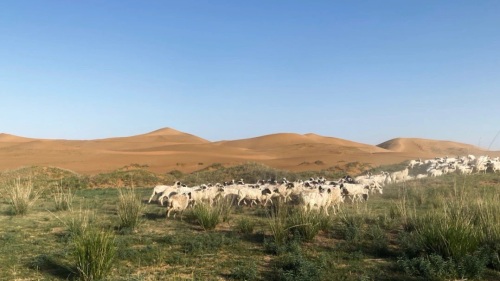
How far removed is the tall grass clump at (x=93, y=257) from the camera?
7562 millimetres

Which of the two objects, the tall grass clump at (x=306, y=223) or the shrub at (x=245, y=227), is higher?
the tall grass clump at (x=306, y=223)

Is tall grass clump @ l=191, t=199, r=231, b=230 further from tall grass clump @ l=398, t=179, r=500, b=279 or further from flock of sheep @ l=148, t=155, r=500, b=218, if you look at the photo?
tall grass clump @ l=398, t=179, r=500, b=279

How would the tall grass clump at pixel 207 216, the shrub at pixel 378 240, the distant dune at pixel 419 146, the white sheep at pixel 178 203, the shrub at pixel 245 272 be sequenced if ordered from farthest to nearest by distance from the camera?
1. the distant dune at pixel 419 146
2. the white sheep at pixel 178 203
3. the tall grass clump at pixel 207 216
4. the shrub at pixel 378 240
5. the shrub at pixel 245 272

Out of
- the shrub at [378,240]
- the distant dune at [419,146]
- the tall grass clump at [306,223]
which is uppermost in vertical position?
the distant dune at [419,146]

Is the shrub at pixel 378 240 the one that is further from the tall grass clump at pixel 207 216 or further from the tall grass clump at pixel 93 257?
the tall grass clump at pixel 93 257

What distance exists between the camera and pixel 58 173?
36.1 meters

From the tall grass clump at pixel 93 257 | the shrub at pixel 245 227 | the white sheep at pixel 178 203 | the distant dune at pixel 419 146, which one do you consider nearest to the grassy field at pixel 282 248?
the shrub at pixel 245 227

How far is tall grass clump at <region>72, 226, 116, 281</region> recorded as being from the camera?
7.56 metres

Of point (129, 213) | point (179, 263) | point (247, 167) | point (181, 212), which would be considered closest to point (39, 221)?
point (129, 213)

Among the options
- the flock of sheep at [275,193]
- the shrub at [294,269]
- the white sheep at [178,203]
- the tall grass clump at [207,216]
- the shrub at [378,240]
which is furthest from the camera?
the white sheep at [178,203]

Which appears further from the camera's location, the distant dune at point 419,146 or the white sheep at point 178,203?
the distant dune at point 419,146

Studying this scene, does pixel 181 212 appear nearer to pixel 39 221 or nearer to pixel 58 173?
pixel 39 221

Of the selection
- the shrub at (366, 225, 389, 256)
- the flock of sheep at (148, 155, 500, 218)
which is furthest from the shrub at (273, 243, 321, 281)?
the flock of sheep at (148, 155, 500, 218)

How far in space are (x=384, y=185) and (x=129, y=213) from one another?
53.2ft
